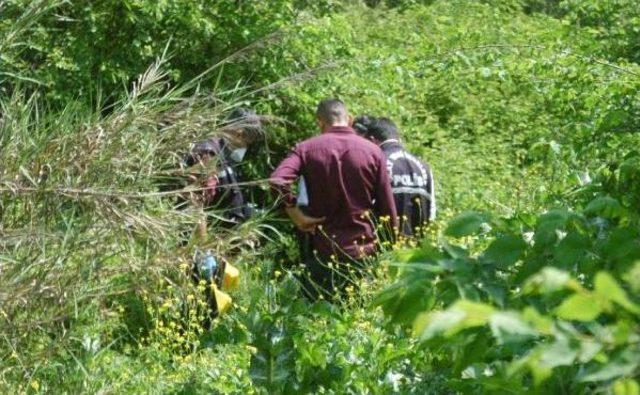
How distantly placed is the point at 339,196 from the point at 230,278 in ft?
4.66

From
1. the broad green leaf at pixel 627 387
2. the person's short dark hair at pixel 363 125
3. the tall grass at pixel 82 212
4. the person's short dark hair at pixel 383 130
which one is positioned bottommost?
the person's short dark hair at pixel 363 125

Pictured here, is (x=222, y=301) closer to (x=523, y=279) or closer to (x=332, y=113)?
(x=332, y=113)

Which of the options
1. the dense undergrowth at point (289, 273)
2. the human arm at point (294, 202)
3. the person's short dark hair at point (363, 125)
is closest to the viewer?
the dense undergrowth at point (289, 273)

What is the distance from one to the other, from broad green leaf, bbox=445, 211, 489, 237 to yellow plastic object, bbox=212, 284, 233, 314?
4243 mm

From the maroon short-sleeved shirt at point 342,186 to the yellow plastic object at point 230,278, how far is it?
1012 mm

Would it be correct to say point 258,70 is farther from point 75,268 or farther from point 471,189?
point 75,268

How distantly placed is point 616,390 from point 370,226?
262 inches

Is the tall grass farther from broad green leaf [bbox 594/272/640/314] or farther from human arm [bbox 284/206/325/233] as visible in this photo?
human arm [bbox 284/206/325/233]

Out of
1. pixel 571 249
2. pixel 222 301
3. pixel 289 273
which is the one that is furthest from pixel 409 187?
pixel 571 249

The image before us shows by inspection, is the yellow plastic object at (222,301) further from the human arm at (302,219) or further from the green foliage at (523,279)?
the green foliage at (523,279)

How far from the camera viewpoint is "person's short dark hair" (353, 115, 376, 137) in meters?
9.40

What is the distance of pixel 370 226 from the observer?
8.54 m

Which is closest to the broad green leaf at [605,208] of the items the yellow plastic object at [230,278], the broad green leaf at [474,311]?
the broad green leaf at [474,311]

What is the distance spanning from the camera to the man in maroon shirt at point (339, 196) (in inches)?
332
